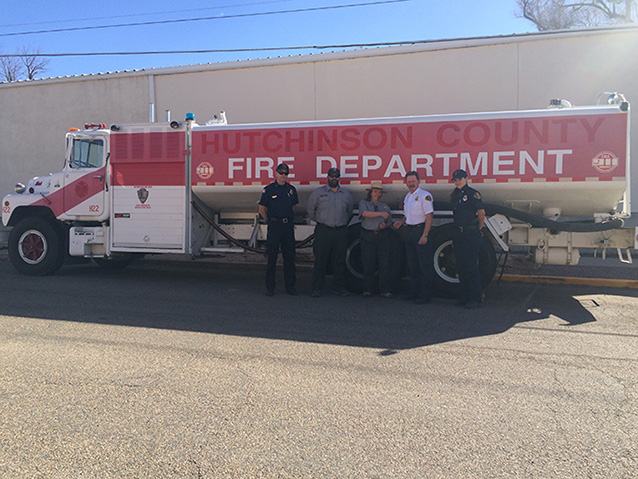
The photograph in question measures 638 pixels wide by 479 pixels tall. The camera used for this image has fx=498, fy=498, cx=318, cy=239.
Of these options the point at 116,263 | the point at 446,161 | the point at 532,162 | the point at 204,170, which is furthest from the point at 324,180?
the point at 116,263

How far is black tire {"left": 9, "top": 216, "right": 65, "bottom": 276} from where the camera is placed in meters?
8.95

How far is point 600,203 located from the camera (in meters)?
7.11

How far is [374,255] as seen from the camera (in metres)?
7.26

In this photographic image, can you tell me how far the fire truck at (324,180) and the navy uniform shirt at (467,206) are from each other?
0.57m

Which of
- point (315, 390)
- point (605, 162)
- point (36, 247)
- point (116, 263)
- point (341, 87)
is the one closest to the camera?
point (315, 390)

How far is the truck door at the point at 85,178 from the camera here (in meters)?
8.71

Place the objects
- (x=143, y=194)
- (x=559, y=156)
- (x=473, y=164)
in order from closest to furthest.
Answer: (x=559, y=156)
(x=473, y=164)
(x=143, y=194)

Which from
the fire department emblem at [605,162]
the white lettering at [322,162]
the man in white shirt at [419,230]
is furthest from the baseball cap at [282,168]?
the fire department emblem at [605,162]

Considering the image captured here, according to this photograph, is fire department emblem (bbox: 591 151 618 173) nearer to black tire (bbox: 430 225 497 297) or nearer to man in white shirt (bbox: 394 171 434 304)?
black tire (bbox: 430 225 497 297)

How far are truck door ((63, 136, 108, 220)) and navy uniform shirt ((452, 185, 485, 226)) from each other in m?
5.95

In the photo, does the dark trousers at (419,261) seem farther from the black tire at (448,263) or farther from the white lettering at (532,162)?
the white lettering at (532,162)

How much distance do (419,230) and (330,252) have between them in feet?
4.51

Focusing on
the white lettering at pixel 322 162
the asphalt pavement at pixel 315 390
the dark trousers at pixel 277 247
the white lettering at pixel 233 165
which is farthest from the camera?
the white lettering at pixel 233 165

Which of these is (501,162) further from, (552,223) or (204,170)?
(204,170)
